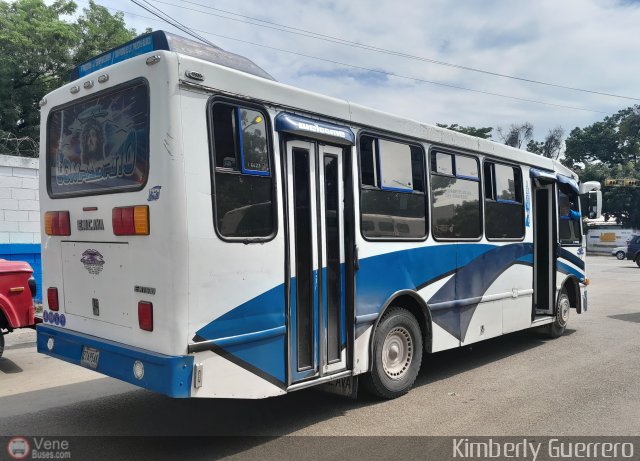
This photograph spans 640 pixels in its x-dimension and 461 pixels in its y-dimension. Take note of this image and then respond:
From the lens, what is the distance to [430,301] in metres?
6.21

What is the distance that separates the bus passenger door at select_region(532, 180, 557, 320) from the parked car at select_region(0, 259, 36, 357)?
7.60 meters

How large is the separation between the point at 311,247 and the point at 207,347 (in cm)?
136

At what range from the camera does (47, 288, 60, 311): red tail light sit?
5.08 meters

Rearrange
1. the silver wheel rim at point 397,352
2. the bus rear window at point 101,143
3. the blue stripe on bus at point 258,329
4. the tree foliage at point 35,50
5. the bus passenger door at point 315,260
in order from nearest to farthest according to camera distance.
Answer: the blue stripe on bus at point 258,329 < the bus rear window at point 101,143 < the bus passenger door at point 315,260 < the silver wheel rim at point 397,352 < the tree foliage at point 35,50

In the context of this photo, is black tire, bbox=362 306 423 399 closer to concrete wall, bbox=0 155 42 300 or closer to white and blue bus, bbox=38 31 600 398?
white and blue bus, bbox=38 31 600 398

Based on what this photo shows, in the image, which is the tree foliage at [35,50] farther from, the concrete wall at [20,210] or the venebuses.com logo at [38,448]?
the venebuses.com logo at [38,448]

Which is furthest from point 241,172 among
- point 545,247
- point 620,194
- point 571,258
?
point 620,194

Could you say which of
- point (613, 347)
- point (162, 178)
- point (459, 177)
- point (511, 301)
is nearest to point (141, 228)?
point (162, 178)

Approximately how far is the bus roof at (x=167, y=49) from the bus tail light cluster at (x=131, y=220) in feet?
4.23

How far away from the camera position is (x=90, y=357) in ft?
14.9

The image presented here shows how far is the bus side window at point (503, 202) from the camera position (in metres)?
7.33

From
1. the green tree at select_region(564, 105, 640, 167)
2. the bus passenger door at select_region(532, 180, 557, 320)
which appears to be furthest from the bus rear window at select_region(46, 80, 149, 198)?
the green tree at select_region(564, 105, 640, 167)

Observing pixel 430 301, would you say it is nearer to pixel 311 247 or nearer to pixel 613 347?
pixel 311 247

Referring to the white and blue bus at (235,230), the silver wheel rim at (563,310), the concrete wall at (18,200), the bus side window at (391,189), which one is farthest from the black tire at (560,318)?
the concrete wall at (18,200)
